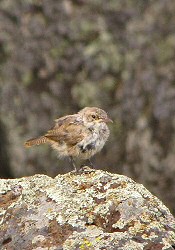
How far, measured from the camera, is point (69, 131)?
9.51 metres

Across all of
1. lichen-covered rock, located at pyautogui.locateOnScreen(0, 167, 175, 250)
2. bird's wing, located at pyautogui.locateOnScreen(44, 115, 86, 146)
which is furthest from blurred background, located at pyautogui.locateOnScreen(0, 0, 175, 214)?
lichen-covered rock, located at pyautogui.locateOnScreen(0, 167, 175, 250)

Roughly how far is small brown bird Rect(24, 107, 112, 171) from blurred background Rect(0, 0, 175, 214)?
5.05m

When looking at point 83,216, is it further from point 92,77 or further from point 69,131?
point 92,77

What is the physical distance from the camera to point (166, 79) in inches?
583

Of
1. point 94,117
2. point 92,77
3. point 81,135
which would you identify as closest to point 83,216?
point 81,135

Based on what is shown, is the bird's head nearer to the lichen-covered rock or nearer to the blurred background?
the lichen-covered rock

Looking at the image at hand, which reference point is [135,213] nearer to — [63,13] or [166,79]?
[166,79]

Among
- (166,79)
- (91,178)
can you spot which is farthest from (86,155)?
(166,79)

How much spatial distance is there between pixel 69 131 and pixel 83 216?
2551mm

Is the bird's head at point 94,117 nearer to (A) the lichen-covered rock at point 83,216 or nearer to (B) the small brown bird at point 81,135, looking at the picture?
(B) the small brown bird at point 81,135

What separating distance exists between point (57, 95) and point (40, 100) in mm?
335

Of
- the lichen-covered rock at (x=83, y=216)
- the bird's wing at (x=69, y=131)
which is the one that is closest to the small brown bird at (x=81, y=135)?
the bird's wing at (x=69, y=131)

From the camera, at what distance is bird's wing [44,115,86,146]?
31.0 ft

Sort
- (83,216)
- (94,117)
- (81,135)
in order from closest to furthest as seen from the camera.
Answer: (83,216) < (81,135) < (94,117)
